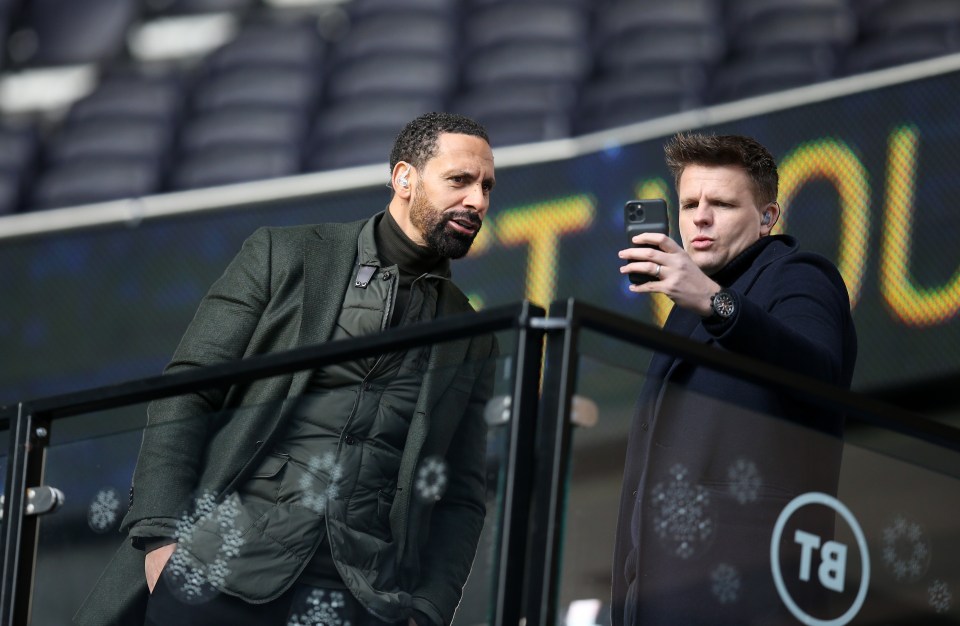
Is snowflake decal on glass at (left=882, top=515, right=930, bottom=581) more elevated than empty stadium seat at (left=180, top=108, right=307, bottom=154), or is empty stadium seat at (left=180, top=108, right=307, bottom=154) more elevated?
empty stadium seat at (left=180, top=108, right=307, bottom=154)

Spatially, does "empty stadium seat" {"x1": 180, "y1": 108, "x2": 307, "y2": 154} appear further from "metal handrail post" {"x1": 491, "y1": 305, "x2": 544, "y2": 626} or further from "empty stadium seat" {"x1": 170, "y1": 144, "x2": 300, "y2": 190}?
"metal handrail post" {"x1": 491, "y1": 305, "x2": 544, "y2": 626}

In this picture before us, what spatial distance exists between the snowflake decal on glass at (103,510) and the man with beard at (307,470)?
0.04 meters

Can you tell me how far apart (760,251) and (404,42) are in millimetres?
4215

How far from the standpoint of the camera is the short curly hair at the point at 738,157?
2391 mm

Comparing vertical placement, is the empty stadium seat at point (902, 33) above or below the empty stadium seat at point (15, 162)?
above

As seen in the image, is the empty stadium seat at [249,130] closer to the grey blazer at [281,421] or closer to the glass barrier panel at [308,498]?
the grey blazer at [281,421]

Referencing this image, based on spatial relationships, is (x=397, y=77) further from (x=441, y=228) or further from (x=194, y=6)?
(x=441, y=228)

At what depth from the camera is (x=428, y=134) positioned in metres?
2.69

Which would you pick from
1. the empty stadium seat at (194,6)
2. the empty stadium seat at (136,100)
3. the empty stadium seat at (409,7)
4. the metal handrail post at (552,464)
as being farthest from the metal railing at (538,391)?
the empty stadium seat at (194,6)

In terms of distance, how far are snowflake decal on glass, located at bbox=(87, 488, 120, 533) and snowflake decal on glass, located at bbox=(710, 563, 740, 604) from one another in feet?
2.72

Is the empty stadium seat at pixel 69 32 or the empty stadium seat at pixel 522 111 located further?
the empty stadium seat at pixel 69 32

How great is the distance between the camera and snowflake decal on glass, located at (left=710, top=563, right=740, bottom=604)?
2.04m

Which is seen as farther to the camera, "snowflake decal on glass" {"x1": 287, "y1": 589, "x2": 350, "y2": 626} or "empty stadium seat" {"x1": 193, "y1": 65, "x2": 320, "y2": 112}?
"empty stadium seat" {"x1": 193, "y1": 65, "x2": 320, "y2": 112}

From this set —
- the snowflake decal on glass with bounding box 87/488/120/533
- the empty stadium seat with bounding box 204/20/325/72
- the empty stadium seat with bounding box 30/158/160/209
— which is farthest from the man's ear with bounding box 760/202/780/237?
the empty stadium seat with bounding box 204/20/325/72
